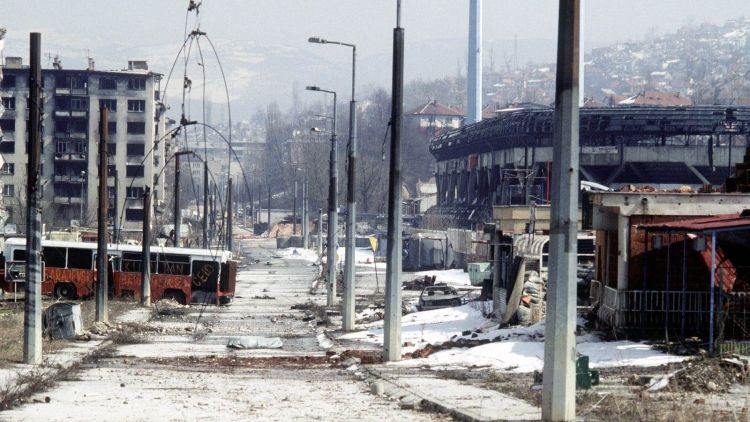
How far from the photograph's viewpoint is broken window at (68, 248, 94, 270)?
55.4m

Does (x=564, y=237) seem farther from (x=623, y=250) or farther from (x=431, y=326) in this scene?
(x=431, y=326)

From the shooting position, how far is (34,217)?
2555 cm

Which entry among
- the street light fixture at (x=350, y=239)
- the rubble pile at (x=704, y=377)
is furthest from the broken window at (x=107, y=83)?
the rubble pile at (x=704, y=377)

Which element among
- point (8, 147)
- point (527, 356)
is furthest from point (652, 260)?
point (8, 147)

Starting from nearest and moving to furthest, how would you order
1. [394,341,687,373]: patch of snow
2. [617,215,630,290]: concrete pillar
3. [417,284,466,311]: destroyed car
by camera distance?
[394,341,687,373]: patch of snow → [617,215,630,290]: concrete pillar → [417,284,466,311]: destroyed car

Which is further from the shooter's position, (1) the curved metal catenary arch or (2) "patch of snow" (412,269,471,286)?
(1) the curved metal catenary arch

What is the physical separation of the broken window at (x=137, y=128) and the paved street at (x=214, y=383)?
308ft

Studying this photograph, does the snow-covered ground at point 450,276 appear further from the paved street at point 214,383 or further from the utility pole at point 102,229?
the utility pole at point 102,229

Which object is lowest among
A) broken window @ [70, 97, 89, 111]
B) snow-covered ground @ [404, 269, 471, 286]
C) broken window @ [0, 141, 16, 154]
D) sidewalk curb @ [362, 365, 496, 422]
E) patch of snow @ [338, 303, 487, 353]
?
snow-covered ground @ [404, 269, 471, 286]

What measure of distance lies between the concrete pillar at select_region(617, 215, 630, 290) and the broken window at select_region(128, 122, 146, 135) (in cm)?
11030

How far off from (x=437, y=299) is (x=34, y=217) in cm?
2406

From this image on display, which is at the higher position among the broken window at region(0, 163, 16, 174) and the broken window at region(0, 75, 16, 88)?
the broken window at region(0, 75, 16, 88)

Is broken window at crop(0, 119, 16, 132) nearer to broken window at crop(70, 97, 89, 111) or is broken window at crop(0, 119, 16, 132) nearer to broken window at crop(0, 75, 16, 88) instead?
broken window at crop(0, 75, 16, 88)

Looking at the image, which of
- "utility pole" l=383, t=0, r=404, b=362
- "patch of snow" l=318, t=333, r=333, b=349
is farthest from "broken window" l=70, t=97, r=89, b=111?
"utility pole" l=383, t=0, r=404, b=362
